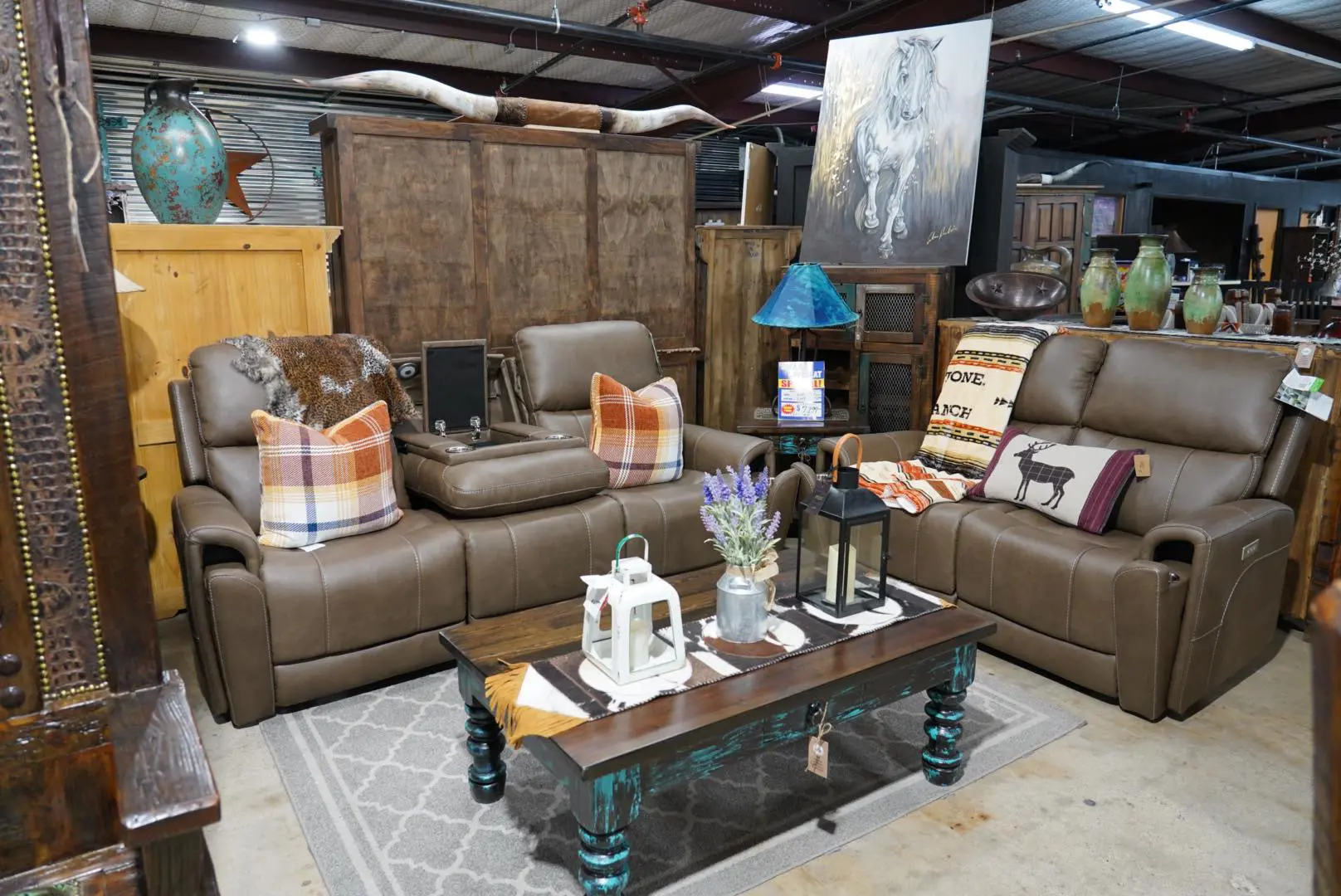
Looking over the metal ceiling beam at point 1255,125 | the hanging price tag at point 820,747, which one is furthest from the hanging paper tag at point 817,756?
the metal ceiling beam at point 1255,125

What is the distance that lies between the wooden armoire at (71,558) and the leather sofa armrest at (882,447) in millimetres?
2691

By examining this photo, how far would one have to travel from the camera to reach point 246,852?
1.97 metres

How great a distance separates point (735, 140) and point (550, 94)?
1.91 meters

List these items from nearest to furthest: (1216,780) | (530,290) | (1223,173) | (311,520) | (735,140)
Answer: (1216,780) < (311,520) < (530,290) < (735,140) < (1223,173)

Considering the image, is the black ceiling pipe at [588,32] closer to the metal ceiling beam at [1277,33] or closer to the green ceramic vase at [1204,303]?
the metal ceiling beam at [1277,33]

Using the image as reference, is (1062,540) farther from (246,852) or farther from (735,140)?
(735,140)

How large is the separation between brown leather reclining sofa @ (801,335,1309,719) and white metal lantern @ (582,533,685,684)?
1341 mm

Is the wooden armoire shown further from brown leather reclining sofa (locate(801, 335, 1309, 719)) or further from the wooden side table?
the wooden side table

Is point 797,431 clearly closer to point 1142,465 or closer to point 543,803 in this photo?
point 1142,465

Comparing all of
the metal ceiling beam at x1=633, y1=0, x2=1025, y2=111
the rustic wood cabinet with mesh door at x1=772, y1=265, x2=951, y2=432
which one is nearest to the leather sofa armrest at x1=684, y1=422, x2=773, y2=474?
the rustic wood cabinet with mesh door at x1=772, y1=265, x2=951, y2=432

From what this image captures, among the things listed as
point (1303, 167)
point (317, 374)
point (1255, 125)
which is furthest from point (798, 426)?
point (1303, 167)

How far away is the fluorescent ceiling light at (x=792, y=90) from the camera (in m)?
6.83

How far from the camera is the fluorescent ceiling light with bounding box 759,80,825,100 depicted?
22.4 ft

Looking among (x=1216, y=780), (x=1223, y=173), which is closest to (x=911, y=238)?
(x=1216, y=780)
